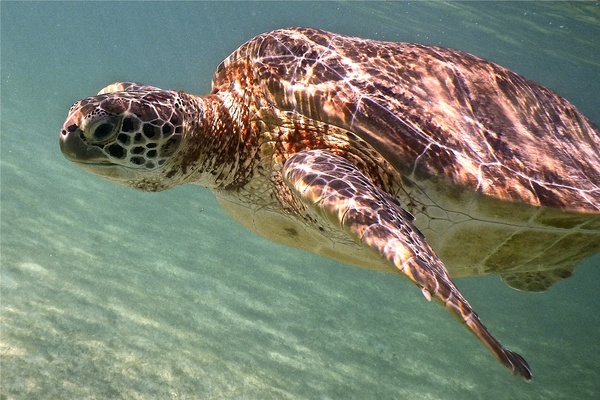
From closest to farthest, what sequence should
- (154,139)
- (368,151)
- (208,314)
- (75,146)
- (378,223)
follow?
(378,223) < (75,146) < (154,139) < (368,151) < (208,314)

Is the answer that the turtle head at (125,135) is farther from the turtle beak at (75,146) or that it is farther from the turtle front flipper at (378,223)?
the turtle front flipper at (378,223)

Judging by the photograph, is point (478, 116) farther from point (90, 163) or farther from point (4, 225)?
point (4, 225)

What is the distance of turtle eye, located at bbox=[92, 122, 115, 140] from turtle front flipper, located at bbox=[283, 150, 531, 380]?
1.01 metres

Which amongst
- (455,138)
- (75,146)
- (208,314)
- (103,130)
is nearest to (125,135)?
(103,130)

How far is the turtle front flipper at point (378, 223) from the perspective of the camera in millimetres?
1810

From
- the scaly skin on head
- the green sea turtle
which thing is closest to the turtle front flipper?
the green sea turtle

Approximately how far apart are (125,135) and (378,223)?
1.53m

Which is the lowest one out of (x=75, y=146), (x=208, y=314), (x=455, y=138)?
(x=208, y=314)

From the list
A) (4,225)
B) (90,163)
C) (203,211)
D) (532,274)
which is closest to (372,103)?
(90,163)

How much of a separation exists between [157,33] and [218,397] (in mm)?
120052

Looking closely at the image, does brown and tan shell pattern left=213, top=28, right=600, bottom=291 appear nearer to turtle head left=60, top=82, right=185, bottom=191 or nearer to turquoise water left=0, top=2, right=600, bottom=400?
turtle head left=60, top=82, right=185, bottom=191

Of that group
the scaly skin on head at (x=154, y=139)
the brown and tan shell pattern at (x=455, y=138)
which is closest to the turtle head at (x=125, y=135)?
the scaly skin on head at (x=154, y=139)

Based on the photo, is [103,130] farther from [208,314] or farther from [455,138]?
[208,314]

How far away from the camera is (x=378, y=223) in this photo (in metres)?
2.11
